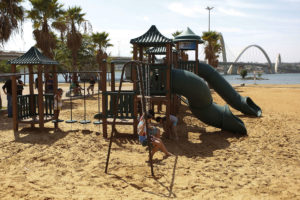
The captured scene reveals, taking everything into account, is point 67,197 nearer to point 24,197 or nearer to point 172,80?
point 24,197

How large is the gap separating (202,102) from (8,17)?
11.4 metres

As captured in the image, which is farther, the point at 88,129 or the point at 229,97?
the point at 229,97

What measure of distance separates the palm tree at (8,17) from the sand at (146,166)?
22.4ft

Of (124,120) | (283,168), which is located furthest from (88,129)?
(283,168)

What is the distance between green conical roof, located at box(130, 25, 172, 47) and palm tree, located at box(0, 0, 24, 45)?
346 inches

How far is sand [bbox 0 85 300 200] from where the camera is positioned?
4898 mm

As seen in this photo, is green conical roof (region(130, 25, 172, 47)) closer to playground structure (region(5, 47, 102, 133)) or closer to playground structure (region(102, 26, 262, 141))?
playground structure (region(102, 26, 262, 141))

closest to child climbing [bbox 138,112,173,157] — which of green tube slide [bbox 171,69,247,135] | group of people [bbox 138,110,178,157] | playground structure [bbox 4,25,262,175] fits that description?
group of people [bbox 138,110,178,157]

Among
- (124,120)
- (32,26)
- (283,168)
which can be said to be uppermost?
(32,26)

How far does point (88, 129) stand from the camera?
9773 mm

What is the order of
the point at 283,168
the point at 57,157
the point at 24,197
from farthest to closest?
the point at 57,157 < the point at 283,168 < the point at 24,197

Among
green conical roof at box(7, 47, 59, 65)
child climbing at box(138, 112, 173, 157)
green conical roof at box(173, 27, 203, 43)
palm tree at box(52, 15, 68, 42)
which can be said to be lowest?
child climbing at box(138, 112, 173, 157)

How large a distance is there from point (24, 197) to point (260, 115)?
37.9 feet

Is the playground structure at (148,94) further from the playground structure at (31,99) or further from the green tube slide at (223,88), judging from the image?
the green tube slide at (223,88)
